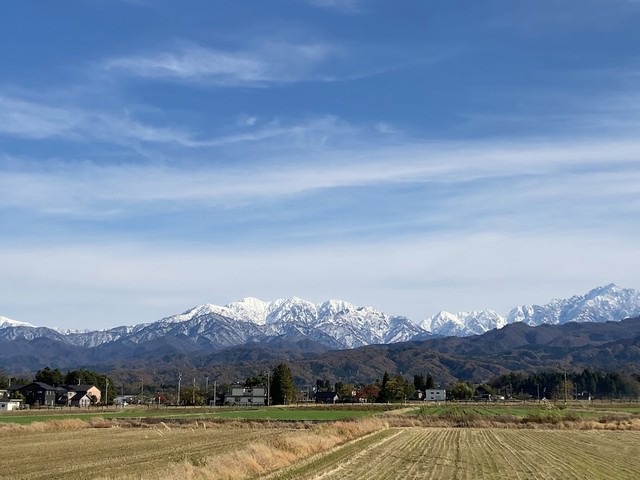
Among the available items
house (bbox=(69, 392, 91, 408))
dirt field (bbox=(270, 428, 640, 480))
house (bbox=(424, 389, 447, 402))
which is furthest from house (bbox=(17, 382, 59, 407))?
dirt field (bbox=(270, 428, 640, 480))

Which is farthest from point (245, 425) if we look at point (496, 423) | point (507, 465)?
point (507, 465)

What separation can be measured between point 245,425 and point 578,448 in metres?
34.6

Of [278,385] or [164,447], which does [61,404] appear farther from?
[164,447]

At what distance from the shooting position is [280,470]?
2648cm

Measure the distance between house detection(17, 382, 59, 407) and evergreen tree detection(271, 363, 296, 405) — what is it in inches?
1748

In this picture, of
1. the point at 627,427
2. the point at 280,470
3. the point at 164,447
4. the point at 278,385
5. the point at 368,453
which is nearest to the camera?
the point at 280,470

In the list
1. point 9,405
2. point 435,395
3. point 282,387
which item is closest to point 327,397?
point 435,395

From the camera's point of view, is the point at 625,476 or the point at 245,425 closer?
the point at 625,476

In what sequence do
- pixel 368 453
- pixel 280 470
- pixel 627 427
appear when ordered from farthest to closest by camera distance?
1. pixel 627 427
2. pixel 368 453
3. pixel 280 470

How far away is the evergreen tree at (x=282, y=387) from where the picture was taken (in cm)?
14638

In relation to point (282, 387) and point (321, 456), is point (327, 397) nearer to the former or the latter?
point (282, 387)

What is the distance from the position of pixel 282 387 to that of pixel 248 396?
80.6 ft

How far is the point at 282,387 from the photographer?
146500mm

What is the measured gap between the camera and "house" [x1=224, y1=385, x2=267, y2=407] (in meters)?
163
